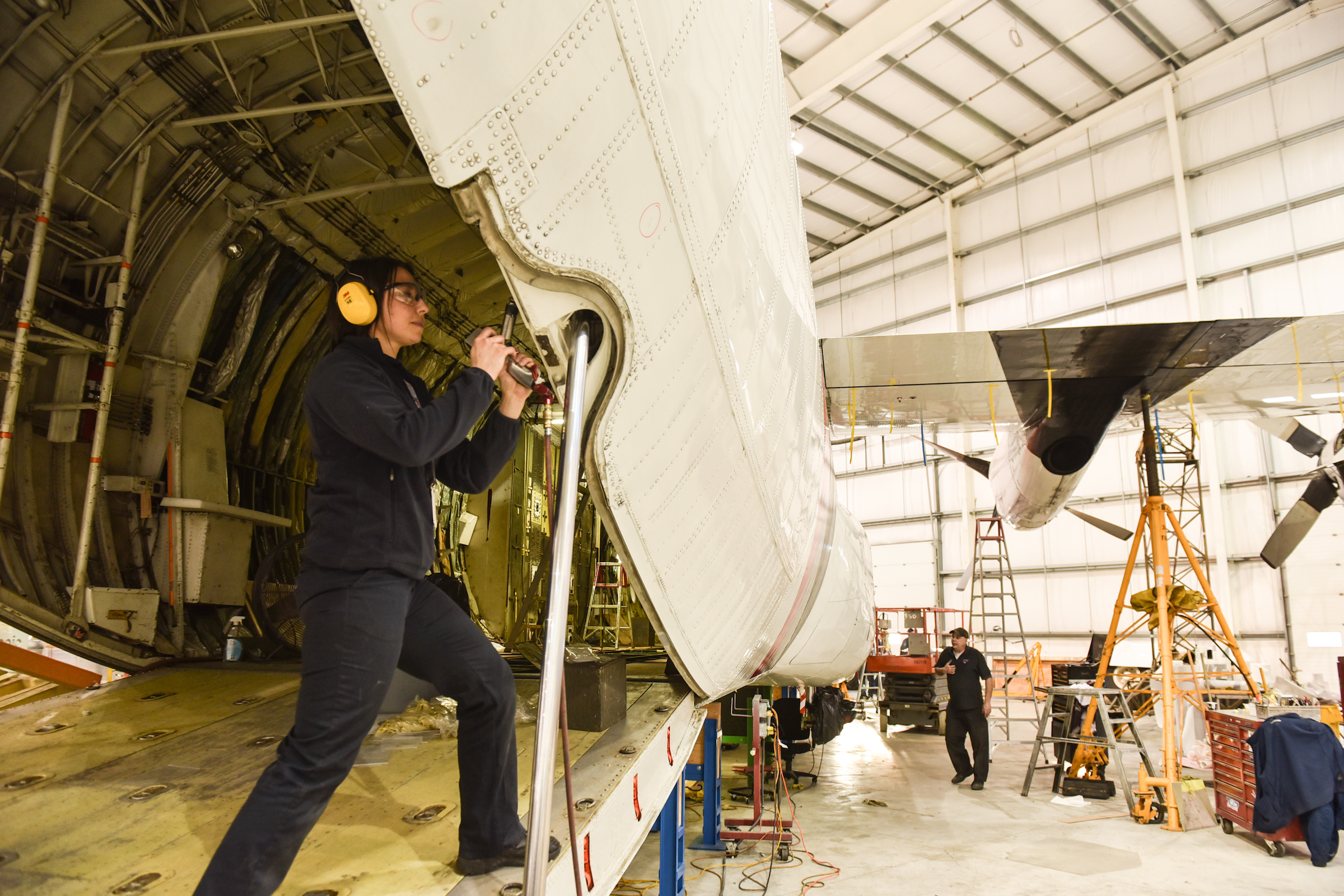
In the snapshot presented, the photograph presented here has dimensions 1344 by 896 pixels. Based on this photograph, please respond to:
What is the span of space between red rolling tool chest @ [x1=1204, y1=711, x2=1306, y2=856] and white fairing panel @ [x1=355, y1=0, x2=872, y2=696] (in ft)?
19.4

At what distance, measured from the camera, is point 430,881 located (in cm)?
178

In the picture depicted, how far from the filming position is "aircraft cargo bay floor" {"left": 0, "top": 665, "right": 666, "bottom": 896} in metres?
1.88

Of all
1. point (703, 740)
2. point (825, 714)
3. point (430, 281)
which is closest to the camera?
point (430, 281)

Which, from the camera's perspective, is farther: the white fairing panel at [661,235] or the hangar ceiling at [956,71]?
the hangar ceiling at [956,71]

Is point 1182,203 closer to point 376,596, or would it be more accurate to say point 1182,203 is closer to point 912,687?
point 912,687

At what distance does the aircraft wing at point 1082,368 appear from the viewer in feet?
20.5

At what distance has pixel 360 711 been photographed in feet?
5.20

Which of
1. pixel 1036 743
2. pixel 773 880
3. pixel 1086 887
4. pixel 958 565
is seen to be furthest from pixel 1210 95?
pixel 773 880

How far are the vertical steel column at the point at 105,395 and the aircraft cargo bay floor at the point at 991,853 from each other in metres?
3.83

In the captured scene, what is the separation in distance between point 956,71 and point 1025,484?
1183cm

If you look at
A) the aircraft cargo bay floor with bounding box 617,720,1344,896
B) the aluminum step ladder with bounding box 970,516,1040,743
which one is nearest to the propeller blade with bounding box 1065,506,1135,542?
the aircraft cargo bay floor with bounding box 617,720,1344,896

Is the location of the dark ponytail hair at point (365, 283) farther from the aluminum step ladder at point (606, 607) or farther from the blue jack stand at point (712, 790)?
the aluminum step ladder at point (606, 607)

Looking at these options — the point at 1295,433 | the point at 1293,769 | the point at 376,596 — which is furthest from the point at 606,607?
the point at 1295,433

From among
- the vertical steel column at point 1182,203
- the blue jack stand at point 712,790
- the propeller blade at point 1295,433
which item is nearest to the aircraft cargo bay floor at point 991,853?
the blue jack stand at point 712,790
